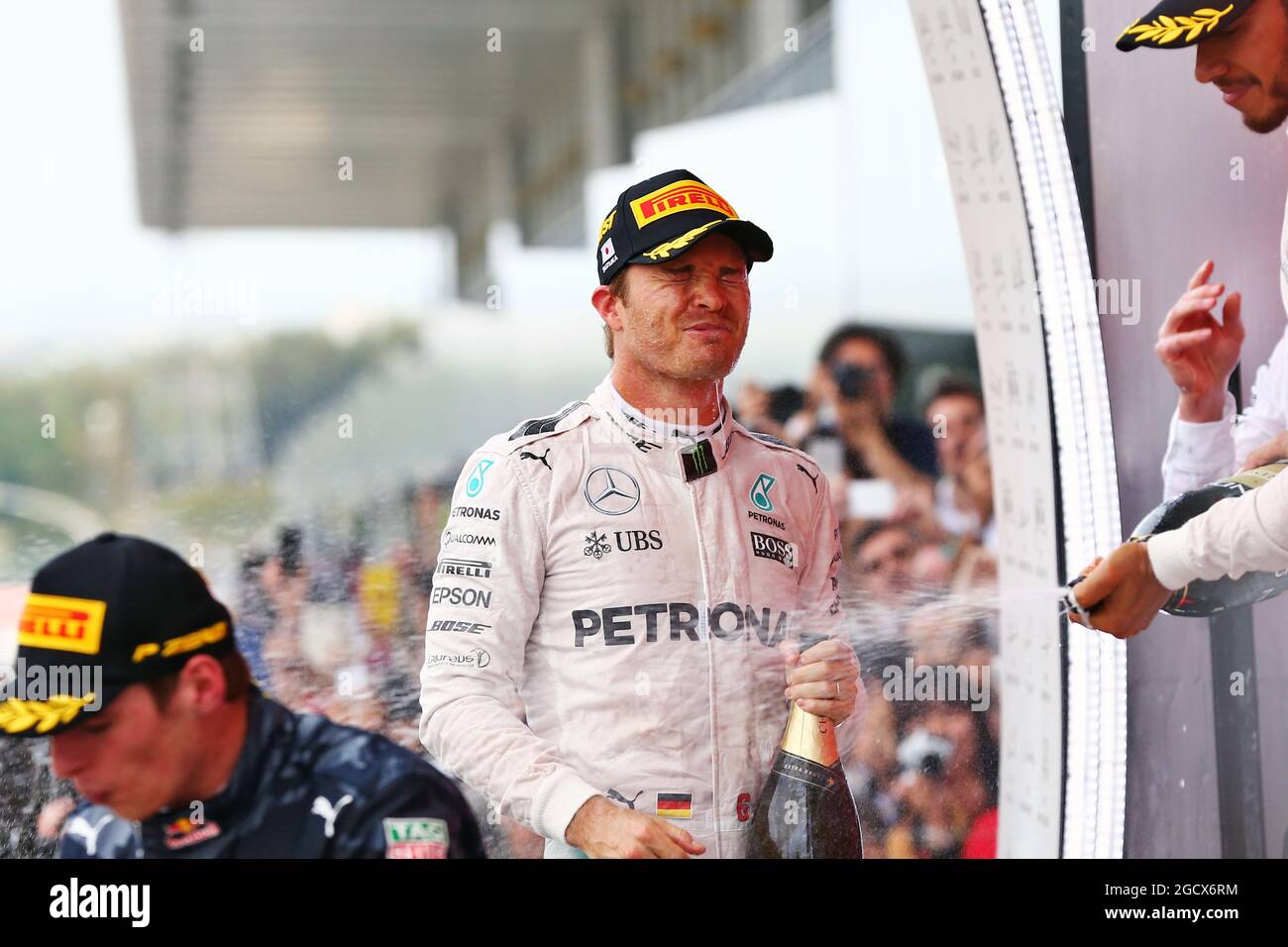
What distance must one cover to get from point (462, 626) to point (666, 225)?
2.71 ft

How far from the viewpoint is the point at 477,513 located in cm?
274

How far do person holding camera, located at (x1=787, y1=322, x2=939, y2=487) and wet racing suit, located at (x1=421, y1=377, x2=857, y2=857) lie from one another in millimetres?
188

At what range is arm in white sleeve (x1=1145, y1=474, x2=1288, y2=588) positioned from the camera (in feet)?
9.84

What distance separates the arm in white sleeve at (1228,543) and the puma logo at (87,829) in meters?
2.11

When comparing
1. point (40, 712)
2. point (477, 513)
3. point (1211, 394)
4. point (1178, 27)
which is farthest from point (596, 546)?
point (1178, 27)

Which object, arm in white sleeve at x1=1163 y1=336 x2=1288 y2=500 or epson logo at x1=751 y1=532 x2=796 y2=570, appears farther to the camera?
arm in white sleeve at x1=1163 y1=336 x2=1288 y2=500

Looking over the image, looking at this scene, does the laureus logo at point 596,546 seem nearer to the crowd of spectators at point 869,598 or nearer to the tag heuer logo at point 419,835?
the crowd of spectators at point 869,598

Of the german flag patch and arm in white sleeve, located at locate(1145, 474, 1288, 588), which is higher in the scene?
arm in white sleeve, located at locate(1145, 474, 1288, 588)

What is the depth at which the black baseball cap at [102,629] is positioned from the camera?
2641 mm

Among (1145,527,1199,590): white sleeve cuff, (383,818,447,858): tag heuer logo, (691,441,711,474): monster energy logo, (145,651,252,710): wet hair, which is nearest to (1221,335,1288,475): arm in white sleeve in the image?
(1145,527,1199,590): white sleeve cuff

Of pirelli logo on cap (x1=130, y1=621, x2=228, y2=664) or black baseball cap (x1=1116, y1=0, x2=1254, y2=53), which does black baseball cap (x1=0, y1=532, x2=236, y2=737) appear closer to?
pirelli logo on cap (x1=130, y1=621, x2=228, y2=664)

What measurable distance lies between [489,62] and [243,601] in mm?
1142

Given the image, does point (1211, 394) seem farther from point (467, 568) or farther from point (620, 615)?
point (467, 568)
